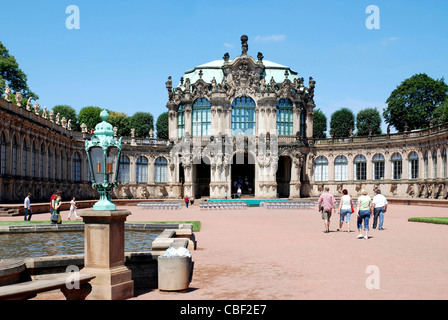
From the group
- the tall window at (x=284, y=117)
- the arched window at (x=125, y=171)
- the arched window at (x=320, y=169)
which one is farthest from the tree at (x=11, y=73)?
the arched window at (x=320, y=169)

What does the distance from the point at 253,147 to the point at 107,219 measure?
53.9m

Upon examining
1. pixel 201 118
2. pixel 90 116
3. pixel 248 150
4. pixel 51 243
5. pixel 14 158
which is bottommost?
pixel 51 243

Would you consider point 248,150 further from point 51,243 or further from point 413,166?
point 51,243

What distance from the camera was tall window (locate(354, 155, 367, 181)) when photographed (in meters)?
64.2

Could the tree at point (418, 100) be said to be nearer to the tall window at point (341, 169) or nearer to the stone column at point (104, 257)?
the tall window at point (341, 169)

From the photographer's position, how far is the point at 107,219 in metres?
9.89

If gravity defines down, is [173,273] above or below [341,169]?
below

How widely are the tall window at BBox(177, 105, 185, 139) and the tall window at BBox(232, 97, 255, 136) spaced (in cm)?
772

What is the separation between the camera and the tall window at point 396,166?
60.3m

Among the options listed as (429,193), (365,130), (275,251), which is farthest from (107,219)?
(365,130)

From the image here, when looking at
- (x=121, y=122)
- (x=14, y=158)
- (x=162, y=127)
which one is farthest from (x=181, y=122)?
(x=14, y=158)

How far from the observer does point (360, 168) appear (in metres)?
64.6

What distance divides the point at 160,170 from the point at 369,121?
41587 mm
